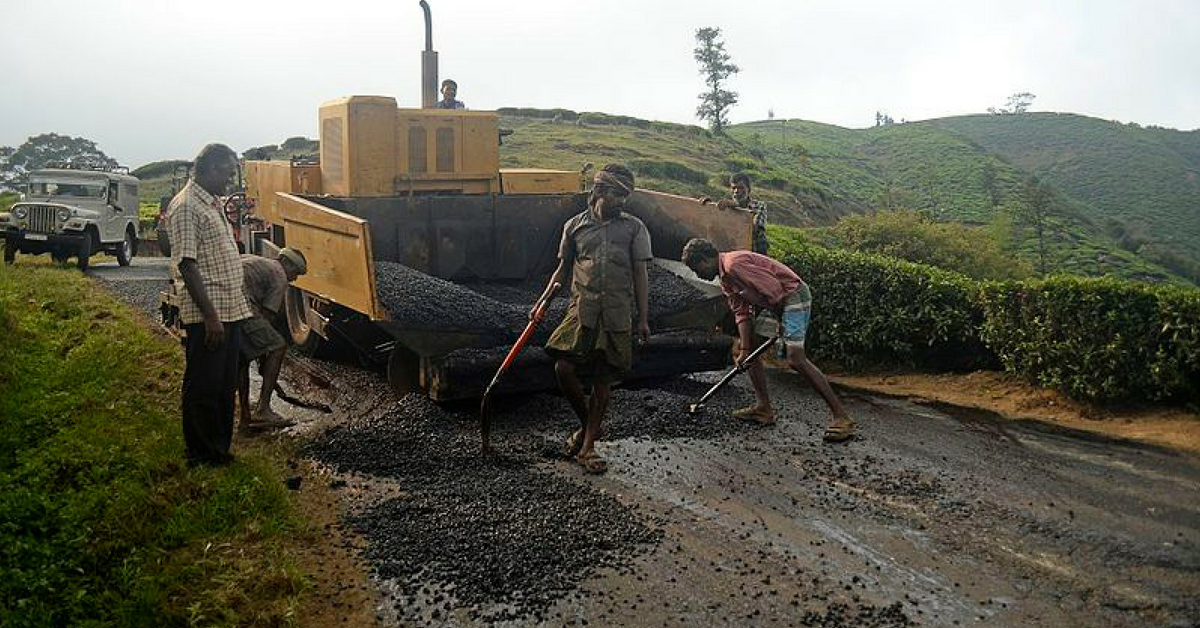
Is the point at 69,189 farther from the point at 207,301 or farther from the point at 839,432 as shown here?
the point at 839,432

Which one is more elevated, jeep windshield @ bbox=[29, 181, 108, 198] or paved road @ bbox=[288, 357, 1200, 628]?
jeep windshield @ bbox=[29, 181, 108, 198]

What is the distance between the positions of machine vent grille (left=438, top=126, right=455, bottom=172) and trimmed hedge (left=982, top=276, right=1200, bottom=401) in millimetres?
4952

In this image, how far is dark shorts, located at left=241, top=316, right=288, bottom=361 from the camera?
20.7 ft

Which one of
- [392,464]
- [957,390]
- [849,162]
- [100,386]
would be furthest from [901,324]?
[849,162]

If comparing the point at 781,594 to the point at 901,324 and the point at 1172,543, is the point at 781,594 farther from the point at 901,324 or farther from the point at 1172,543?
the point at 901,324

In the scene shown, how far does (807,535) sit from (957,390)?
159 inches

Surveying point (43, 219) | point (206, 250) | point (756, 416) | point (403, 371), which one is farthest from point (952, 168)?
point (206, 250)

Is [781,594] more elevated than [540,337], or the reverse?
[540,337]

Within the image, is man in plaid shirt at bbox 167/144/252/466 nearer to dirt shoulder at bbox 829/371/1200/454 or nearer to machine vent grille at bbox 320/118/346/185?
machine vent grille at bbox 320/118/346/185

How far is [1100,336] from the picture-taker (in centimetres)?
739

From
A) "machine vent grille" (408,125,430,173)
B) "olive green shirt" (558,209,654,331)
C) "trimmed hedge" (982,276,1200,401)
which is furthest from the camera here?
"machine vent grille" (408,125,430,173)

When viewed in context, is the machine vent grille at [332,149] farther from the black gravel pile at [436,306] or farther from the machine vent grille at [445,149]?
the black gravel pile at [436,306]

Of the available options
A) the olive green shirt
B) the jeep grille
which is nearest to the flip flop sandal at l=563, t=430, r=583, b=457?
the olive green shirt

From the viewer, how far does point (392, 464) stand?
597 cm
